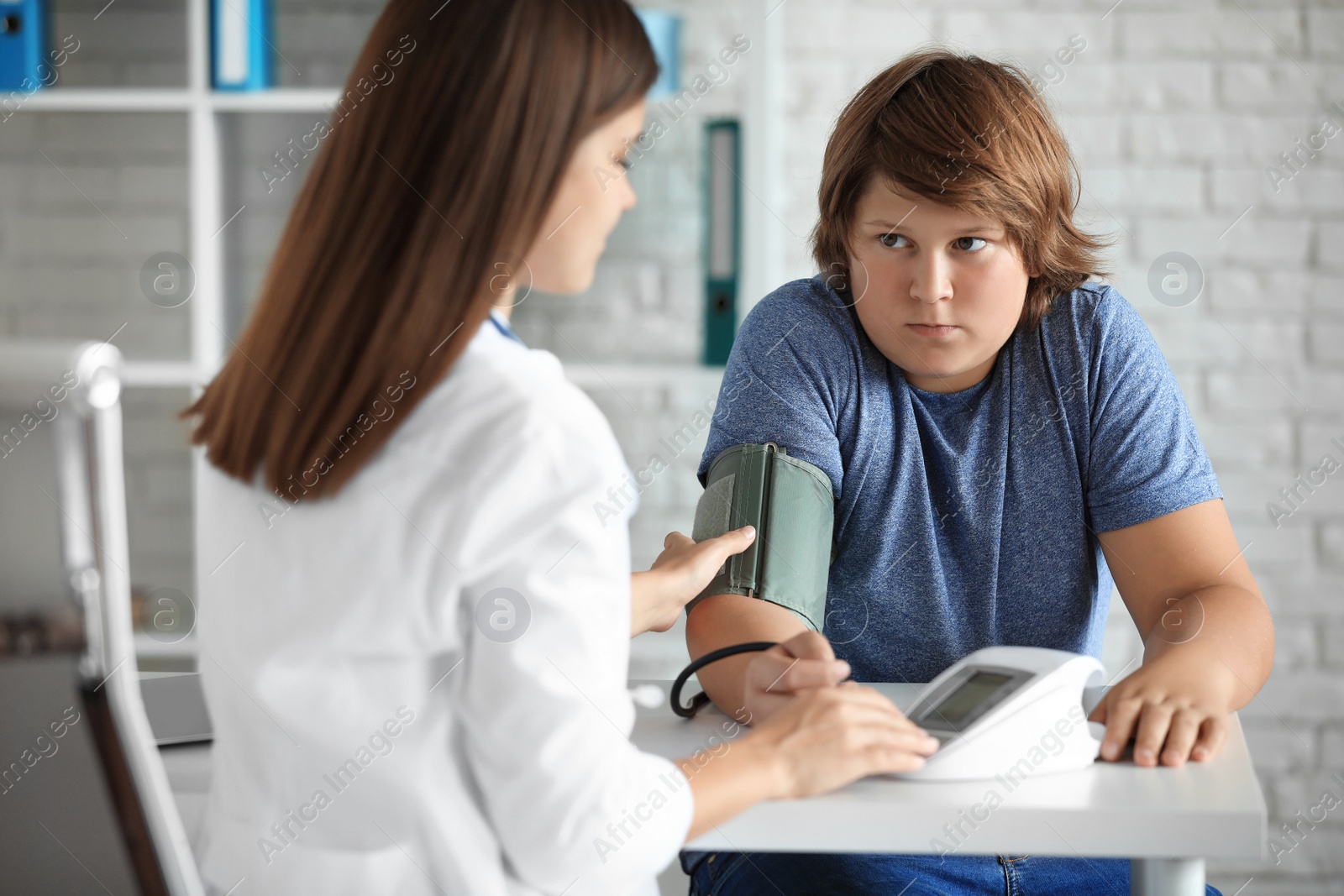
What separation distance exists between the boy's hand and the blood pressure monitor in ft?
0.09

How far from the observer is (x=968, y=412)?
1347 millimetres

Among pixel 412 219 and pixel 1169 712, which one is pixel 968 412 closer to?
pixel 1169 712

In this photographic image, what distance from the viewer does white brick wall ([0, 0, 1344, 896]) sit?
222 cm

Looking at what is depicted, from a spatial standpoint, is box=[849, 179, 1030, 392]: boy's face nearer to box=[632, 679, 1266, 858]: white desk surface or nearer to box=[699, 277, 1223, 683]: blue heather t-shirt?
box=[699, 277, 1223, 683]: blue heather t-shirt

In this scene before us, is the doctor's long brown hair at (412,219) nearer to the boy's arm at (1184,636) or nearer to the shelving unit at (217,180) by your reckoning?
the boy's arm at (1184,636)

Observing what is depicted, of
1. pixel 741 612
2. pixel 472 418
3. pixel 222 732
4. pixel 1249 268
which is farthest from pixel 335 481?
pixel 1249 268

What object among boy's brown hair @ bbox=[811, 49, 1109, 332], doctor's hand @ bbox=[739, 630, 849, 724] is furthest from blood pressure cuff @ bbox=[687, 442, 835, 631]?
boy's brown hair @ bbox=[811, 49, 1109, 332]

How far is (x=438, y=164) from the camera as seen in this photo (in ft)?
2.56

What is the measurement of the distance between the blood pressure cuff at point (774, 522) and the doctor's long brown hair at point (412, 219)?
48cm

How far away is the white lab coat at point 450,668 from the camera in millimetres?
729

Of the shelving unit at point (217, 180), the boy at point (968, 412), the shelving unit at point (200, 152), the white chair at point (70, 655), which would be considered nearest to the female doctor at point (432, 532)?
the white chair at point (70, 655)

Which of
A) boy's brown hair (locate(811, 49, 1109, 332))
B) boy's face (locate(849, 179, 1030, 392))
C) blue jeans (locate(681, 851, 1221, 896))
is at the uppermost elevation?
boy's brown hair (locate(811, 49, 1109, 332))

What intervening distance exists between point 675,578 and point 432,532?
17.1 inches

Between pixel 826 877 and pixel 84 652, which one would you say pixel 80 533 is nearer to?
pixel 84 652
